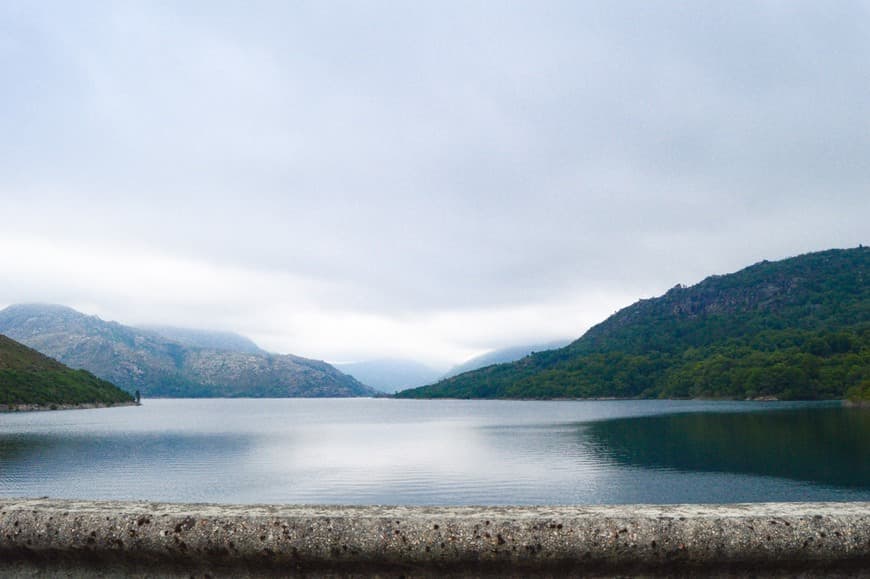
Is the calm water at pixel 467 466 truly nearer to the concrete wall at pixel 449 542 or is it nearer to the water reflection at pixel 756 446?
the water reflection at pixel 756 446

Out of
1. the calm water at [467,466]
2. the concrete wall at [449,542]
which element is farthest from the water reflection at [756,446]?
the concrete wall at [449,542]

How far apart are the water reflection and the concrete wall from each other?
47.7 m

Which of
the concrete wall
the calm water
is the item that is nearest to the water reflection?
the calm water

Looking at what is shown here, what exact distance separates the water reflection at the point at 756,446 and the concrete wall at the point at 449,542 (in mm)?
47733

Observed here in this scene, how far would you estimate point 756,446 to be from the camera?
65.8 m

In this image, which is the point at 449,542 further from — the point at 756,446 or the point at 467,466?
the point at 756,446

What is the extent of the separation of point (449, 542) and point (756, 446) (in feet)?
238

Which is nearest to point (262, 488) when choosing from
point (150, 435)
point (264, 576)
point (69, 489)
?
point (69, 489)

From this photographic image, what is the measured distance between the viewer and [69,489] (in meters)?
46.4

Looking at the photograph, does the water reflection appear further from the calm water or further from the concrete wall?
the concrete wall

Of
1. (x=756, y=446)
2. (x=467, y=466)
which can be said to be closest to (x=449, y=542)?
(x=467, y=466)

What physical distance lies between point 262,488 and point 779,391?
597ft

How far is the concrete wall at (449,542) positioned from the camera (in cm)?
298

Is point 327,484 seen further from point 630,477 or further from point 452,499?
point 630,477
